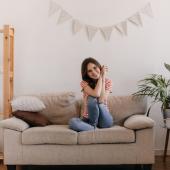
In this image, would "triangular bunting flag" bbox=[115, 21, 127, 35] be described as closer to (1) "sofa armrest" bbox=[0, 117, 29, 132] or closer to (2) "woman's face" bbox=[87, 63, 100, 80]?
(2) "woman's face" bbox=[87, 63, 100, 80]

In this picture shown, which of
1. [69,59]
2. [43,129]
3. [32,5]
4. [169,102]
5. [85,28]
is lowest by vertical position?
[43,129]

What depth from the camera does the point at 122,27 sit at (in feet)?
13.4

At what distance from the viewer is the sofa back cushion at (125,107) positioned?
12.2 ft

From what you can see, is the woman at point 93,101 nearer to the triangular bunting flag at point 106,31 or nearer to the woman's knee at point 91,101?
the woman's knee at point 91,101

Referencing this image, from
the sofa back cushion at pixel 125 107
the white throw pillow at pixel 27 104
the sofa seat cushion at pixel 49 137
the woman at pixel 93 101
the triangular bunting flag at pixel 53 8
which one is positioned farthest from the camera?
the triangular bunting flag at pixel 53 8

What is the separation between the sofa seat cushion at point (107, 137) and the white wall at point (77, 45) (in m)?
0.96

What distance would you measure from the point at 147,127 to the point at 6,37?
1732 millimetres

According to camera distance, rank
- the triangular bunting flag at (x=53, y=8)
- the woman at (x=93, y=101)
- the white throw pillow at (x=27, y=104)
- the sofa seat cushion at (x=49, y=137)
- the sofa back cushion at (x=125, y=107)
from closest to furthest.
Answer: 1. the sofa seat cushion at (x=49, y=137)
2. the woman at (x=93, y=101)
3. the white throw pillow at (x=27, y=104)
4. the sofa back cushion at (x=125, y=107)
5. the triangular bunting flag at (x=53, y=8)

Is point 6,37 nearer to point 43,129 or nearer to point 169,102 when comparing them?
point 43,129

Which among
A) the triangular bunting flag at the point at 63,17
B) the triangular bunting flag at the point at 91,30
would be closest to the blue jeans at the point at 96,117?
the triangular bunting flag at the point at 91,30

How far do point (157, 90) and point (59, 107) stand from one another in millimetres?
1076

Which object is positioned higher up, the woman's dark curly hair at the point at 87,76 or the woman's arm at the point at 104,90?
the woman's dark curly hair at the point at 87,76

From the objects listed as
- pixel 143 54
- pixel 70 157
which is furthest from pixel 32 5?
pixel 70 157

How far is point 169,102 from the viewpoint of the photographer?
3738mm
